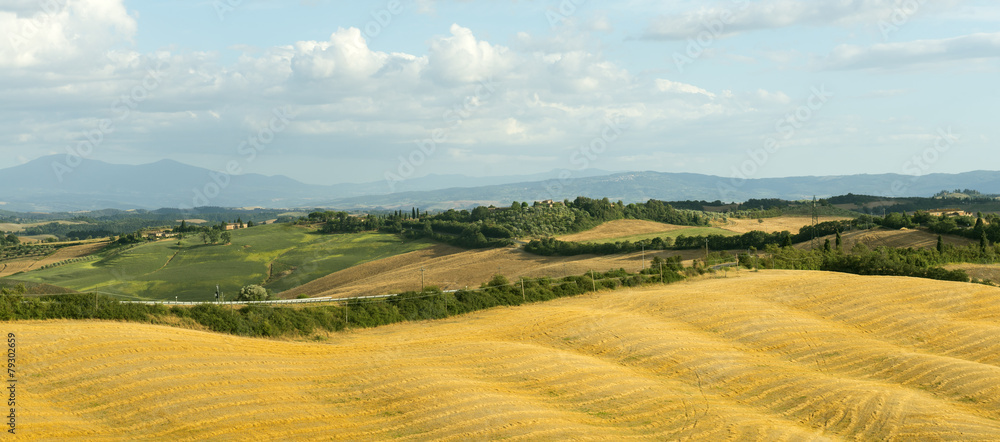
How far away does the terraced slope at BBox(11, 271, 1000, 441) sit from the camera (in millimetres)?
15602

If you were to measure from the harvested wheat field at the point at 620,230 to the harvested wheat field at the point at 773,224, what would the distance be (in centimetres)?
893

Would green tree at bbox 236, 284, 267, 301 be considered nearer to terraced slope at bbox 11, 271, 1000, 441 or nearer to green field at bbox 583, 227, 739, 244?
terraced slope at bbox 11, 271, 1000, 441

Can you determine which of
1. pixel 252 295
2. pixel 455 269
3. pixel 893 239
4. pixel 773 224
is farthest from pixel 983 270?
pixel 773 224

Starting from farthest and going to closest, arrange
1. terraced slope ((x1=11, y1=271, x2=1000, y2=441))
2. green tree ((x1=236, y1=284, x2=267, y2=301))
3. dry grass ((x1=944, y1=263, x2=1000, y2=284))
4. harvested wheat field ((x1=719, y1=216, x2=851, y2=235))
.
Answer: harvested wheat field ((x1=719, y1=216, x2=851, y2=235))
dry grass ((x1=944, y1=263, x2=1000, y2=284))
green tree ((x1=236, y1=284, x2=267, y2=301))
terraced slope ((x1=11, y1=271, x2=1000, y2=441))

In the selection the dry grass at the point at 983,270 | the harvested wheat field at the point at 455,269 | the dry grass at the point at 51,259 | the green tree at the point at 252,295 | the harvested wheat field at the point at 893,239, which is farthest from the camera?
the dry grass at the point at 51,259

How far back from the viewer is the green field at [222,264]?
6059 centimetres

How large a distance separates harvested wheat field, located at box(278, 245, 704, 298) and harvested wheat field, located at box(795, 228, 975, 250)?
13913 millimetres

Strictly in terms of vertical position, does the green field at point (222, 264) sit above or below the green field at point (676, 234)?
below

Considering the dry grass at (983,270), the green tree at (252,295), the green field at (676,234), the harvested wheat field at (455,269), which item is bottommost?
the harvested wheat field at (455,269)

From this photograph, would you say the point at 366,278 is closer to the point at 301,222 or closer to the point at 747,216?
the point at 301,222

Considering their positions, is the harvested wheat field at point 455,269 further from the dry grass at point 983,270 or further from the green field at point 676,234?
the dry grass at point 983,270

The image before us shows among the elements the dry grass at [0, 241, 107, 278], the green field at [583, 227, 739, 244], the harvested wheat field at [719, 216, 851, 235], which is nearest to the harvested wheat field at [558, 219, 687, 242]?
the green field at [583, 227, 739, 244]

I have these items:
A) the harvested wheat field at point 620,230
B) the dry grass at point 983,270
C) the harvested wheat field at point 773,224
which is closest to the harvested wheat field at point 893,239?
the dry grass at point 983,270

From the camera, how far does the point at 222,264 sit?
241 feet
